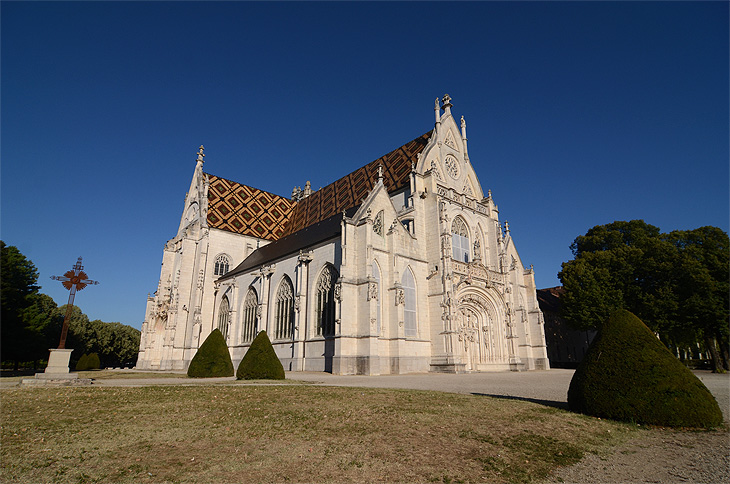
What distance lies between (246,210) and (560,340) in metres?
33.5

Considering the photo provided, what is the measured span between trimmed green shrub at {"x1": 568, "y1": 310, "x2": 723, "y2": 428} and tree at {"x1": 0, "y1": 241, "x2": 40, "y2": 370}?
1178 inches

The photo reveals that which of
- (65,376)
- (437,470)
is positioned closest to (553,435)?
(437,470)

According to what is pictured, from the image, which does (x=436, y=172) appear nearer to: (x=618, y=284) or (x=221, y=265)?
(x=618, y=284)

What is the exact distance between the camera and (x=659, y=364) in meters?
6.90

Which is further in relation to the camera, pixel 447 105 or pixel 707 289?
pixel 447 105

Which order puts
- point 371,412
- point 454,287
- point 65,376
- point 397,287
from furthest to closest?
point 454,287 < point 397,287 < point 65,376 < point 371,412

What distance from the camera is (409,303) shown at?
79.6 ft

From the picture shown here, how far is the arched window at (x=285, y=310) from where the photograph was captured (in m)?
26.5

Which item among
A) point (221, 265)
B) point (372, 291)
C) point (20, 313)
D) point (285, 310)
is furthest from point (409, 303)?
point (20, 313)

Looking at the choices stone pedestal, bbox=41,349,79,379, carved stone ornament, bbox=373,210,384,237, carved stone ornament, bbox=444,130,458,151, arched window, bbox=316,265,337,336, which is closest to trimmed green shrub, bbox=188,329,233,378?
stone pedestal, bbox=41,349,79,379

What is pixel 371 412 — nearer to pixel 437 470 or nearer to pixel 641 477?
pixel 437 470

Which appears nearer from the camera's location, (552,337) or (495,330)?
(495,330)

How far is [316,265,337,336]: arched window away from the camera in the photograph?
23578mm

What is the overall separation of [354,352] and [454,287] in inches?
309
